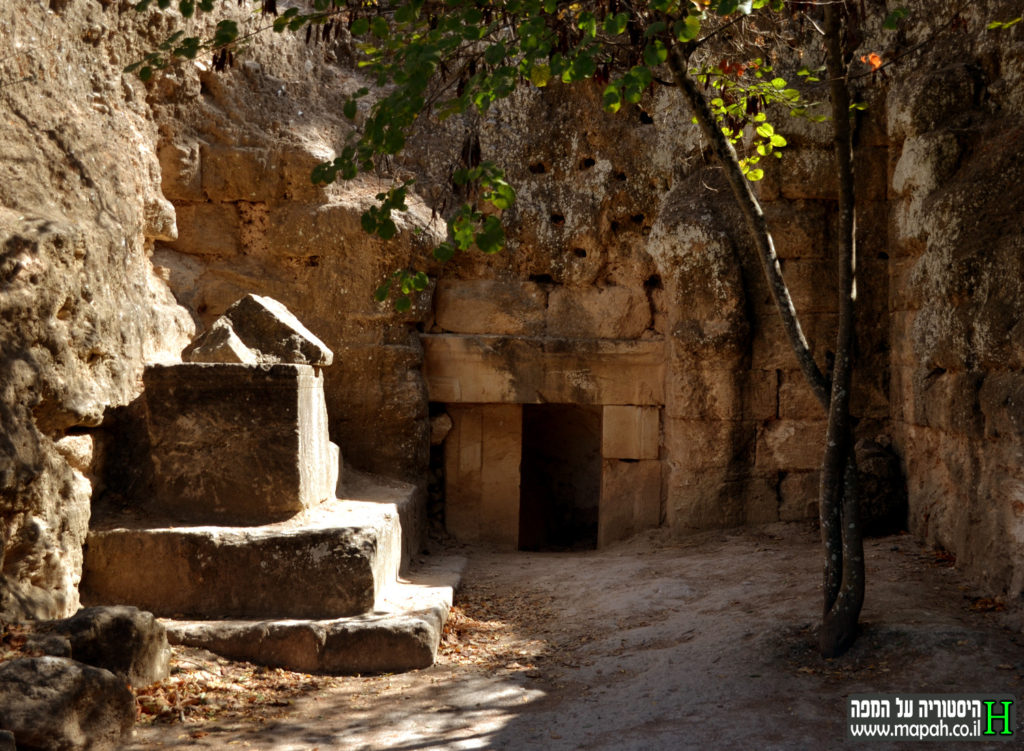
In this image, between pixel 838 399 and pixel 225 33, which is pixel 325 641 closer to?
pixel 838 399

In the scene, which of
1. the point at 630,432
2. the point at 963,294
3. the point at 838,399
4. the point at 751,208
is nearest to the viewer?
the point at 838,399

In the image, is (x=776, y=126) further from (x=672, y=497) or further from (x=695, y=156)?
(x=672, y=497)

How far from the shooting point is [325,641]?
526cm

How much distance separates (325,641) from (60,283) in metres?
2.34

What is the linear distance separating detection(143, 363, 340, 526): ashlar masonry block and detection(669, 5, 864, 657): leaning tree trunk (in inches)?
109

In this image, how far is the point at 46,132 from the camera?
529 cm

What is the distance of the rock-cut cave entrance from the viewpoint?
11.6 metres

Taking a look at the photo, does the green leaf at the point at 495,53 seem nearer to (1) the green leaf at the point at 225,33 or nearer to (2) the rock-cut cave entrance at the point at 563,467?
(1) the green leaf at the point at 225,33

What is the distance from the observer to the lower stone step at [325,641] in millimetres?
5172

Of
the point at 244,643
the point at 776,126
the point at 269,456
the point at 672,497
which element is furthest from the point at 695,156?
the point at 244,643

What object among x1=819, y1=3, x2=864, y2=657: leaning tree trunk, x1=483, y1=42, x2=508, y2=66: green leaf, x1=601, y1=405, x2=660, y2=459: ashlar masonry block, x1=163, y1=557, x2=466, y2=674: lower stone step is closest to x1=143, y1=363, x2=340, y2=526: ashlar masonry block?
x1=163, y1=557, x2=466, y2=674: lower stone step

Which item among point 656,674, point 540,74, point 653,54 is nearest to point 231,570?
point 656,674

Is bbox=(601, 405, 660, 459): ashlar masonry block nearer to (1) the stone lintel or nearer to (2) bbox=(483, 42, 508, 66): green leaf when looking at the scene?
(1) the stone lintel

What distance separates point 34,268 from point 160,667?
2.02 m
